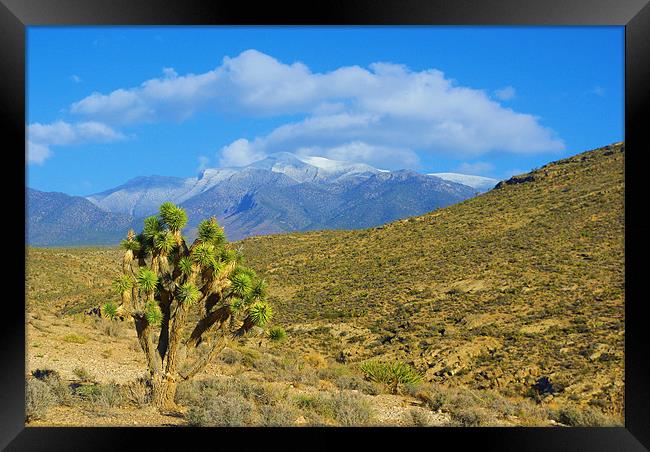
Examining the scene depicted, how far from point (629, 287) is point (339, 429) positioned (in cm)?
252

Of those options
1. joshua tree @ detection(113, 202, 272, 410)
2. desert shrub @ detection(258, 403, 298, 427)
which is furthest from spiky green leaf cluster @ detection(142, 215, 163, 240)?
desert shrub @ detection(258, 403, 298, 427)

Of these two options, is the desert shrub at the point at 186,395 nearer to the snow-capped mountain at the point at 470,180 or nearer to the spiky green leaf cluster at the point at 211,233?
the spiky green leaf cluster at the point at 211,233

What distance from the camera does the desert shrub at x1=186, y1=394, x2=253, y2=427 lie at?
6.60m

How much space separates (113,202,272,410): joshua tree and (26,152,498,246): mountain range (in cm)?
6836

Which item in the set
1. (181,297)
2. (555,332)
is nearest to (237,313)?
(181,297)

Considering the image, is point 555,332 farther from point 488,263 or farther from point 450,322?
point 488,263

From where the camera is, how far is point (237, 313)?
7184 mm

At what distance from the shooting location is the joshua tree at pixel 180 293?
6.99 meters

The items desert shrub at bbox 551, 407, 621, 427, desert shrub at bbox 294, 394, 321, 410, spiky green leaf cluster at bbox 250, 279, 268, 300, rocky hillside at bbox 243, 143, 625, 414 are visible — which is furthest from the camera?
rocky hillside at bbox 243, 143, 625, 414

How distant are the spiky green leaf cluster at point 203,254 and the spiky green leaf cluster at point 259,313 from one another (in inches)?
27.2

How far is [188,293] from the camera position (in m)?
6.83

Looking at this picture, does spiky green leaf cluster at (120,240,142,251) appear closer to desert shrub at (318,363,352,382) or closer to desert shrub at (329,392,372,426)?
desert shrub at (329,392,372,426)

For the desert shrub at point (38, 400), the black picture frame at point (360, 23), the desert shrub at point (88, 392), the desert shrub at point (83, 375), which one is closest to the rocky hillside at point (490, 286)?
the black picture frame at point (360, 23)

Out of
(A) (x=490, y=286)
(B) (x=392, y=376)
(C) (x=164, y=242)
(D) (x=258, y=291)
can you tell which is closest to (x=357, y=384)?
(B) (x=392, y=376)
